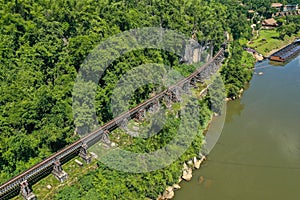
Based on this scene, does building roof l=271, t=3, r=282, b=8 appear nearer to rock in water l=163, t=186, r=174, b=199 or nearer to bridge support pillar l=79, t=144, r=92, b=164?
rock in water l=163, t=186, r=174, b=199

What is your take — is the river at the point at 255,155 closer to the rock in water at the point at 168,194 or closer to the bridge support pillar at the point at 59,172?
the rock in water at the point at 168,194

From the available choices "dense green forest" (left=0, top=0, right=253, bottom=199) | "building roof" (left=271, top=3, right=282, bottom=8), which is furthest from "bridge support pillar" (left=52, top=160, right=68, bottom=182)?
"building roof" (left=271, top=3, right=282, bottom=8)

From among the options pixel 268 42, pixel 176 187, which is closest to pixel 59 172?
pixel 176 187

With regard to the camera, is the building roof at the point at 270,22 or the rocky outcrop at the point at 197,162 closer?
the rocky outcrop at the point at 197,162

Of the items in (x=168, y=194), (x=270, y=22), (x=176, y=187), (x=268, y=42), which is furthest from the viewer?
(x=270, y=22)

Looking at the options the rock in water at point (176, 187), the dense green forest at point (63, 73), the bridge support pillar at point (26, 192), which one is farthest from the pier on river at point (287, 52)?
the bridge support pillar at point (26, 192)

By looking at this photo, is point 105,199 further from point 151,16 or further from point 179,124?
point 151,16

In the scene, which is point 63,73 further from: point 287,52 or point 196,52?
point 287,52
